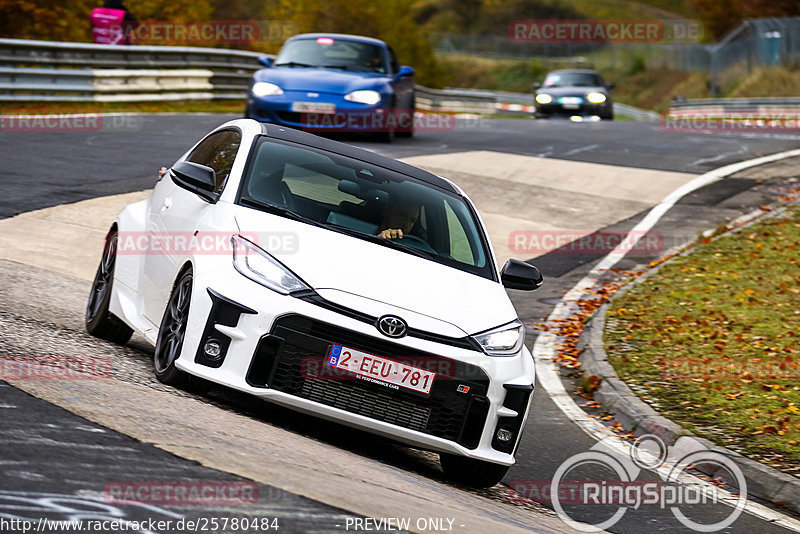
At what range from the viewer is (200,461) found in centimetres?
464

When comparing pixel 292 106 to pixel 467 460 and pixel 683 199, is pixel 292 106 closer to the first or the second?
Result: pixel 683 199

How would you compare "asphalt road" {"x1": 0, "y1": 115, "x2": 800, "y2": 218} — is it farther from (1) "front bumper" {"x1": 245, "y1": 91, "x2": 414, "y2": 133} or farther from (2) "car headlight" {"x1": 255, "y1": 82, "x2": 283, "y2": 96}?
(2) "car headlight" {"x1": 255, "y1": 82, "x2": 283, "y2": 96}

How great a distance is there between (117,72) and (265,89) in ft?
21.1

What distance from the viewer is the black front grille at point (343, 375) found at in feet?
18.5

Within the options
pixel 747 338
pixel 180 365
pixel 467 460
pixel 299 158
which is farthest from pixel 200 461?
pixel 747 338

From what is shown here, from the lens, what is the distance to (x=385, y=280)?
6016mm

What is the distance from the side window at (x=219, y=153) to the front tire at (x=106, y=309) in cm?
78

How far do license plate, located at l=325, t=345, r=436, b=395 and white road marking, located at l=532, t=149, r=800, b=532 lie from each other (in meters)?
2.31

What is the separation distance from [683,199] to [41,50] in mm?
12143

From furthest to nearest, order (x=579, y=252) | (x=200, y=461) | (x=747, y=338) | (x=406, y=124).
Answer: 1. (x=406, y=124)
2. (x=579, y=252)
3. (x=747, y=338)
4. (x=200, y=461)

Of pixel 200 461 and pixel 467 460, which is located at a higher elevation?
pixel 200 461

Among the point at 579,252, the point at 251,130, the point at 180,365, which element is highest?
the point at 251,130
